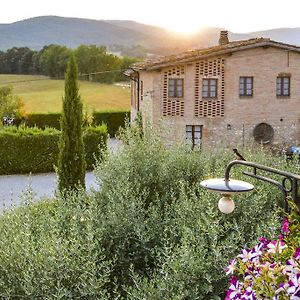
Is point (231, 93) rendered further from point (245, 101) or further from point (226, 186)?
point (226, 186)

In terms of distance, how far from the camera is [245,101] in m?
21.1

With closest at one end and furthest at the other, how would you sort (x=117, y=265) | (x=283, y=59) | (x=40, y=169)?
(x=117, y=265) → (x=40, y=169) → (x=283, y=59)

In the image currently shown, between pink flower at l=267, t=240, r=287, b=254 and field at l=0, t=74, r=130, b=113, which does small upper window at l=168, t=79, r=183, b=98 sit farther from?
pink flower at l=267, t=240, r=287, b=254

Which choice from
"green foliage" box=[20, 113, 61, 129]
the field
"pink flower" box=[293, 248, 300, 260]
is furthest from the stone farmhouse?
"pink flower" box=[293, 248, 300, 260]

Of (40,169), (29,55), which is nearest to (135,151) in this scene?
(40,169)

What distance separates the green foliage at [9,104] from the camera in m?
29.4

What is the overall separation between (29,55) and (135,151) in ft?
139

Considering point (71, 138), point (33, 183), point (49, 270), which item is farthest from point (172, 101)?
point (49, 270)

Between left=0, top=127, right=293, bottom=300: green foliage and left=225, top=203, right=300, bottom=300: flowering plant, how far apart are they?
1339 millimetres

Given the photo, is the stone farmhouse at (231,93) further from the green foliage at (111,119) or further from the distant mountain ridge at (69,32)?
the distant mountain ridge at (69,32)

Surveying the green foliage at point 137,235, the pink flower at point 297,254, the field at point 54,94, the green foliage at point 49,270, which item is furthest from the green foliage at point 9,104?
the pink flower at point 297,254

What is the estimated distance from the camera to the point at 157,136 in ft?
25.6

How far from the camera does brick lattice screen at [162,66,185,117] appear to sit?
20.4 metres

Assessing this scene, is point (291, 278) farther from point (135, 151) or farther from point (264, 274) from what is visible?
point (135, 151)
